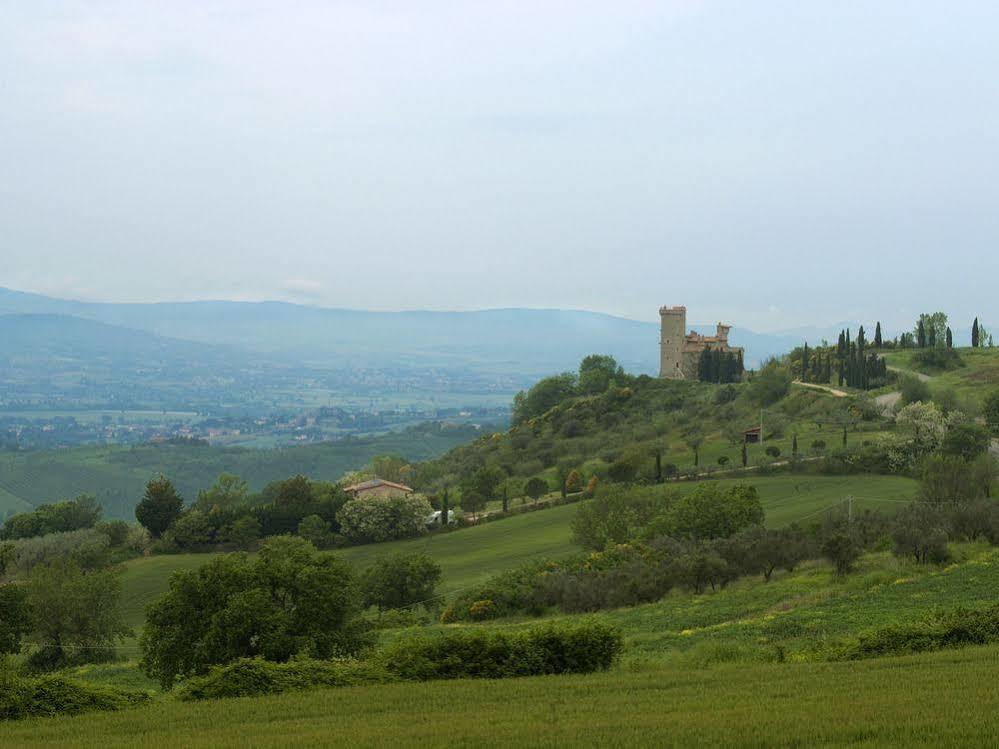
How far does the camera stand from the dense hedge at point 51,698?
1559cm

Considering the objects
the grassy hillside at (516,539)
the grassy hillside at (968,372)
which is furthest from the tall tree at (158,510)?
the grassy hillside at (968,372)

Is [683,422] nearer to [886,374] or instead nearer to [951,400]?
[886,374]

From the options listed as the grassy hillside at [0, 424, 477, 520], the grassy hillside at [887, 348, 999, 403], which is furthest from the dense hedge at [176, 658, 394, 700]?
the grassy hillside at [0, 424, 477, 520]

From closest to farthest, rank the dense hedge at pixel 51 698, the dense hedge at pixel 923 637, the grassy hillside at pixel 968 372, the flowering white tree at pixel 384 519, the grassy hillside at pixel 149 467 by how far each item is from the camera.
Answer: the dense hedge at pixel 51 698 < the dense hedge at pixel 923 637 < the flowering white tree at pixel 384 519 < the grassy hillside at pixel 968 372 < the grassy hillside at pixel 149 467

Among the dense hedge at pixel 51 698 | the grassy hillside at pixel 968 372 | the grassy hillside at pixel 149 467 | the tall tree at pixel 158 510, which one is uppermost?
the grassy hillside at pixel 968 372

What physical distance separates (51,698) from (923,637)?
14.5m

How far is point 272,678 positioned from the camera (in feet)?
56.0

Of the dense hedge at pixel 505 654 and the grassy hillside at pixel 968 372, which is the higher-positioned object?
the grassy hillside at pixel 968 372

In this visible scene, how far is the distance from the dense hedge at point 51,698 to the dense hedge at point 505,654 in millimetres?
4649

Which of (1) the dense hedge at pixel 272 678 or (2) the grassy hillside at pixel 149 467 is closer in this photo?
(1) the dense hedge at pixel 272 678

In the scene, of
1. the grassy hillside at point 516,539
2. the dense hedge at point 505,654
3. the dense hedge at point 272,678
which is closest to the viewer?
the dense hedge at point 272,678

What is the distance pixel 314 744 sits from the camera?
1196 cm

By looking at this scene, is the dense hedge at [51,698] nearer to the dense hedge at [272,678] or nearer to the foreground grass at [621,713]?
the foreground grass at [621,713]

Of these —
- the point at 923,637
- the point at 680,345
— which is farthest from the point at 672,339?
the point at 923,637
